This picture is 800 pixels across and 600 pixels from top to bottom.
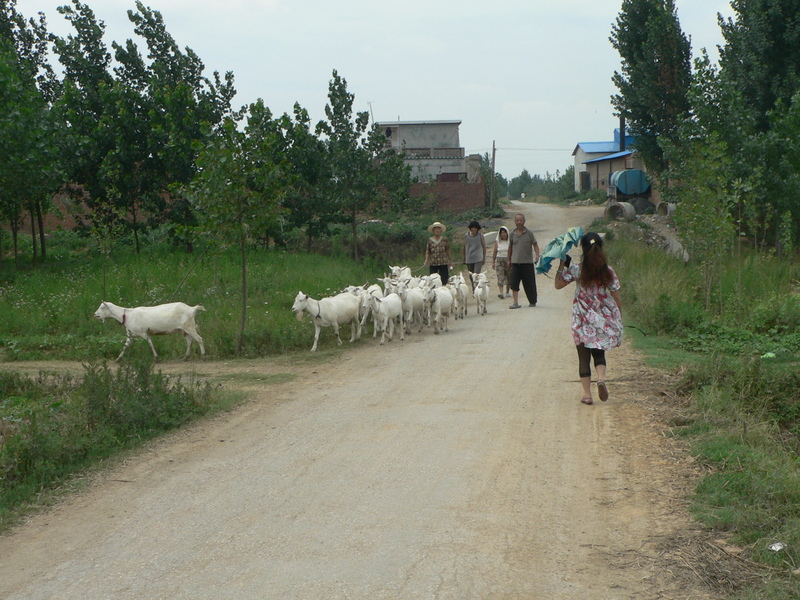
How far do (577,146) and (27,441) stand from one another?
241 feet

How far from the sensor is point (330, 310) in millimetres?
13711

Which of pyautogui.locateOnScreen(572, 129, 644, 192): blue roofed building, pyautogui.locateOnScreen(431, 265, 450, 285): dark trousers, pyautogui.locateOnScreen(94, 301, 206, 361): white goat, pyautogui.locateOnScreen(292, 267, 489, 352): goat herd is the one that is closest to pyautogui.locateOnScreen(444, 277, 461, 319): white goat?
pyautogui.locateOnScreen(292, 267, 489, 352): goat herd

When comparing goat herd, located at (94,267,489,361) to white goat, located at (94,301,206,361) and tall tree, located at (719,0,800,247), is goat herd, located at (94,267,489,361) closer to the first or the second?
white goat, located at (94,301,206,361)

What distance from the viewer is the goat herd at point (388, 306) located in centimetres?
1361

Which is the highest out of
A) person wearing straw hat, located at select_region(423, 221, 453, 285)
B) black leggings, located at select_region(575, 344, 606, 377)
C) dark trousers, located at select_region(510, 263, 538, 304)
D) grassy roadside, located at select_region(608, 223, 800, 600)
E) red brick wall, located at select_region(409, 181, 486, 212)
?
red brick wall, located at select_region(409, 181, 486, 212)

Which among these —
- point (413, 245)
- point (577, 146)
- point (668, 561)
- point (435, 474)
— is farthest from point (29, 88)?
point (577, 146)

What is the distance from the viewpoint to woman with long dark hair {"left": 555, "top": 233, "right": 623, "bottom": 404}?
842 centimetres

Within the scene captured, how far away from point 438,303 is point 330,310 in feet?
6.58

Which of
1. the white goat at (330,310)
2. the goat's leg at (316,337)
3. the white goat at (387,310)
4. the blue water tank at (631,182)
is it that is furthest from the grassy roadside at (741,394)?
the blue water tank at (631,182)

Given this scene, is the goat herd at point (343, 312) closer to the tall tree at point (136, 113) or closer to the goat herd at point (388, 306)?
the goat herd at point (388, 306)

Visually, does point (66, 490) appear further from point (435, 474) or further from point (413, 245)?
point (413, 245)

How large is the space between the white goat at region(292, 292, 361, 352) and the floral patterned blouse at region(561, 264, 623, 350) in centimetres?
577

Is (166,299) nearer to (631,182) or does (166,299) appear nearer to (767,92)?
(767,92)

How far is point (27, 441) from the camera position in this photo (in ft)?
22.8
